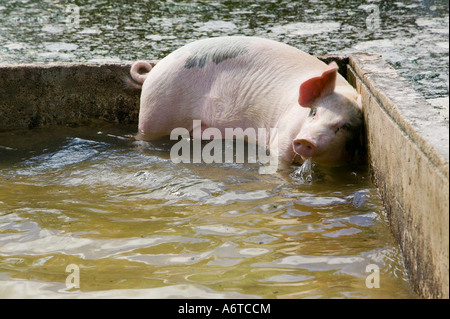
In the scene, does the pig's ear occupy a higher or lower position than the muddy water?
higher

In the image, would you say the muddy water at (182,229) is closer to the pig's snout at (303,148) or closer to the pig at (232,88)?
the pig's snout at (303,148)

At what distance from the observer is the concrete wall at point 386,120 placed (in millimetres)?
2238

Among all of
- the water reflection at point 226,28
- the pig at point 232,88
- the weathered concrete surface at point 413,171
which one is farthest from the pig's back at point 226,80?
the water reflection at point 226,28

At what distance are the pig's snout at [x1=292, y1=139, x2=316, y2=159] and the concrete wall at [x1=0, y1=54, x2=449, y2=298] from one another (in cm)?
33

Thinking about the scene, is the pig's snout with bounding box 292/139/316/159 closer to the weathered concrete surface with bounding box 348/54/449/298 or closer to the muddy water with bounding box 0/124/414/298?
the muddy water with bounding box 0/124/414/298

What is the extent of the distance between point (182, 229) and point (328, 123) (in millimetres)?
1202

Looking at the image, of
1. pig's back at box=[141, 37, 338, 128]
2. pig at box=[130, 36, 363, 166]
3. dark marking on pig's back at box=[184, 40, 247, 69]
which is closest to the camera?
pig at box=[130, 36, 363, 166]

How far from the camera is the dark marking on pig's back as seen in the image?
468 centimetres

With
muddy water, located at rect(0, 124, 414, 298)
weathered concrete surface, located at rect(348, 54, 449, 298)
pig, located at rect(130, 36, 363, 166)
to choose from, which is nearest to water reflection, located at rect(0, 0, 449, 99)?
pig, located at rect(130, 36, 363, 166)

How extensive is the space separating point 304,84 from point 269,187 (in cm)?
66

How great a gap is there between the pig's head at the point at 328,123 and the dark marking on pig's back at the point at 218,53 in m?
0.82

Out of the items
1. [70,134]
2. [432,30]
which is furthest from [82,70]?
[432,30]

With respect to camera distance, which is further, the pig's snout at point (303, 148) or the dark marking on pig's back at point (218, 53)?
the dark marking on pig's back at point (218, 53)

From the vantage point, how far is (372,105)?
3.63m
